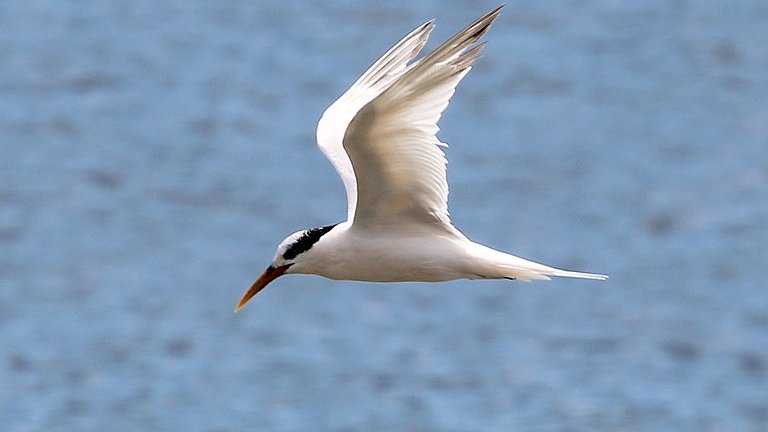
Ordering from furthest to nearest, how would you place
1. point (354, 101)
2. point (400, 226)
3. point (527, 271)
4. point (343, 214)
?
point (343, 214), point (354, 101), point (400, 226), point (527, 271)

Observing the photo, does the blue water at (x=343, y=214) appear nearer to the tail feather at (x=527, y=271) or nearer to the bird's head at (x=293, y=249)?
the bird's head at (x=293, y=249)

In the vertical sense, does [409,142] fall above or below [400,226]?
above

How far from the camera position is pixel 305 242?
26.6 feet

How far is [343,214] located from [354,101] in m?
10.3

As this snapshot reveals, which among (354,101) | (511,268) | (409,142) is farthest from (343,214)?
(409,142)

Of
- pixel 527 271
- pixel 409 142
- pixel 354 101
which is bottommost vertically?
pixel 527 271

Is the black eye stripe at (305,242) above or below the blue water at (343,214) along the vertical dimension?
A: below

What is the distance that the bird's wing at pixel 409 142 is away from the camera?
7145 mm

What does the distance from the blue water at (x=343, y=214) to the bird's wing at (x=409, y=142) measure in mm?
9391

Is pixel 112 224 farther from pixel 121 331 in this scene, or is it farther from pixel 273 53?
pixel 273 53

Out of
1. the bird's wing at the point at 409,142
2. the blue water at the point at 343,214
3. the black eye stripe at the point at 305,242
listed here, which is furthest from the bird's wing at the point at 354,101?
the blue water at the point at 343,214

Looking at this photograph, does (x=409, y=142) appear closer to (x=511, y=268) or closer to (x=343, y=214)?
(x=511, y=268)

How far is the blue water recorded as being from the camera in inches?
714

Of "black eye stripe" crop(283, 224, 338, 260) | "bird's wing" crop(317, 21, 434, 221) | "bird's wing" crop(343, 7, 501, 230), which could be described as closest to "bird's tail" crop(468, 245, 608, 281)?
"bird's wing" crop(343, 7, 501, 230)
